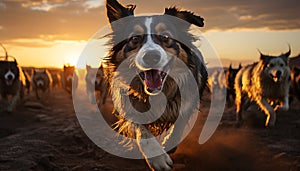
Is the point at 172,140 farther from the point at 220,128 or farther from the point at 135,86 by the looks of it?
the point at 220,128

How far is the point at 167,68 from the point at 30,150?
11.7 ft

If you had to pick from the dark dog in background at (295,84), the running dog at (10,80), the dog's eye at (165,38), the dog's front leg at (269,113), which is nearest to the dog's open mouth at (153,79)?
the dog's eye at (165,38)

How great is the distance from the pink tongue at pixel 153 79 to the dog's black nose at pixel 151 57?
0.29 metres

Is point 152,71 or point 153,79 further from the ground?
point 152,71

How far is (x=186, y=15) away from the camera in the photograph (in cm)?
555

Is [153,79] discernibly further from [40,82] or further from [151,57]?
[40,82]

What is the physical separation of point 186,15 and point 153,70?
133 centimetres

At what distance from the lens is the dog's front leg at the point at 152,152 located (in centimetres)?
458

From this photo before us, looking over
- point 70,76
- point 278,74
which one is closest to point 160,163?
point 278,74

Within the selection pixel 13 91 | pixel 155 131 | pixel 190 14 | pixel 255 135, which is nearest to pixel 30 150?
pixel 155 131

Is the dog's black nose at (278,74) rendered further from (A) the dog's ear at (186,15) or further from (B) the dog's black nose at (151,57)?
(B) the dog's black nose at (151,57)

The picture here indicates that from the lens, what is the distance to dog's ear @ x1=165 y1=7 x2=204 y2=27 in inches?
217

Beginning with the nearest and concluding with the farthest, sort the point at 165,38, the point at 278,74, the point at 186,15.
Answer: the point at 165,38
the point at 186,15
the point at 278,74

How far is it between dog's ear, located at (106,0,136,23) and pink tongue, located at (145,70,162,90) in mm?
1190
